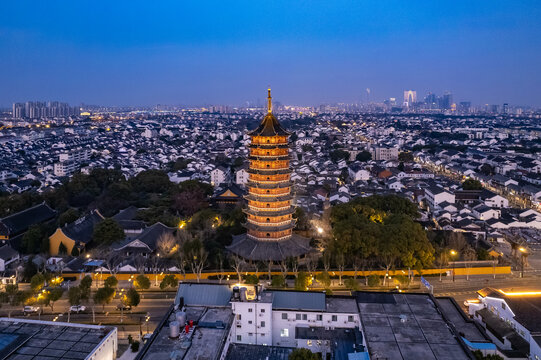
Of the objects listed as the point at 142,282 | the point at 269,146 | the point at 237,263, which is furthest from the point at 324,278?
the point at 142,282

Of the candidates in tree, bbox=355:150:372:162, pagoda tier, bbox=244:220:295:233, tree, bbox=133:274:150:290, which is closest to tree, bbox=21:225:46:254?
tree, bbox=133:274:150:290

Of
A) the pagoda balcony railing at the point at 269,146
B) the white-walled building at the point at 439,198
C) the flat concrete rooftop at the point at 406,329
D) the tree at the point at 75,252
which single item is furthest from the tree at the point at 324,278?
the white-walled building at the point at 439,198

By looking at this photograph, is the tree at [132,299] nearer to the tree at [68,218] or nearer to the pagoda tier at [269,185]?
the pagoda tier at [269,185]

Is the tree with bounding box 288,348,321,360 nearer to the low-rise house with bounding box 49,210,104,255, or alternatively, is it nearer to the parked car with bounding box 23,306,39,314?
the parked car with bounding box 23,306,39,314

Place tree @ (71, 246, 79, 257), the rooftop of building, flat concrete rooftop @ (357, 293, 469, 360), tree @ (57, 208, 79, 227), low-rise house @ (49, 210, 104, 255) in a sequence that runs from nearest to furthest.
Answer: flat concrete rooftop @ (357, 293, 469, 360) < the rooftop of building < tree @ (71, 246, 79, 257) < low-rise house @ (49, 210, 104, 255) < tree @ (57, 208, 79, 227)

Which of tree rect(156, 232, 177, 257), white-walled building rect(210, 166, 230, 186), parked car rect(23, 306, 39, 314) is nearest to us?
parked car rect(23, 306, 39, 314)

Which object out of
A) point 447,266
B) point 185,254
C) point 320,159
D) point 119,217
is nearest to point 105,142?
point 320,159

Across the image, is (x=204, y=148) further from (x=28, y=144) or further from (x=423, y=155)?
(x=423, y=155)

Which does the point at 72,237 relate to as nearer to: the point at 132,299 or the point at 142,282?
the point at 142,282

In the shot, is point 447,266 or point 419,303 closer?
point 419,303
